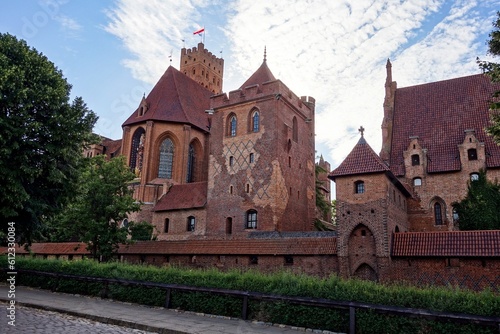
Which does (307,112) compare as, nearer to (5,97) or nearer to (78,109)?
(78,109)

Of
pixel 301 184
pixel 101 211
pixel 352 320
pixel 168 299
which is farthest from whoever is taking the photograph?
pixel 301 184

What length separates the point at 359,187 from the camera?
21250mm

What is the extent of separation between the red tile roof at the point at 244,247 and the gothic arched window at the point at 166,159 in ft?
42.2

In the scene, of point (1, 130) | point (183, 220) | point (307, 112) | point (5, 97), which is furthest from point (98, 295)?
point (307, 112)

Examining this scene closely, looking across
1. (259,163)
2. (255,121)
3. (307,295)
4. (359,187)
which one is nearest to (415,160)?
(359,187)

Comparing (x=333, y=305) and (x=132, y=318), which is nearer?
(x=333, y=305)

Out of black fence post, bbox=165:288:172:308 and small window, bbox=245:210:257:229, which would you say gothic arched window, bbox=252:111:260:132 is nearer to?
small window, bbox=245:210:257:229

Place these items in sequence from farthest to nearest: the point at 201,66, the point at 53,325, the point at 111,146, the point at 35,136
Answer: the point at 201,66, the point at 111,146, the point at 35,136, the point at 53,325

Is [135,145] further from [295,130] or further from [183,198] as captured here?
[295,130]

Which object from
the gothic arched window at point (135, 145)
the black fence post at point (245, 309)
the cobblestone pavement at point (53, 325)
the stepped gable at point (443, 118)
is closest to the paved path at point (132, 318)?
the cobblestone pavement at point (53, 325)

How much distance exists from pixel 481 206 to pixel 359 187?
8875 mm

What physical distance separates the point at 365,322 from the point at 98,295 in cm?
1073

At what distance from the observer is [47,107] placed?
671 inches

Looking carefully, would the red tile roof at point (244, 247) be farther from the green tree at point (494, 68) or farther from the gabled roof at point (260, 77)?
the gabled roof at point (260, 77)
